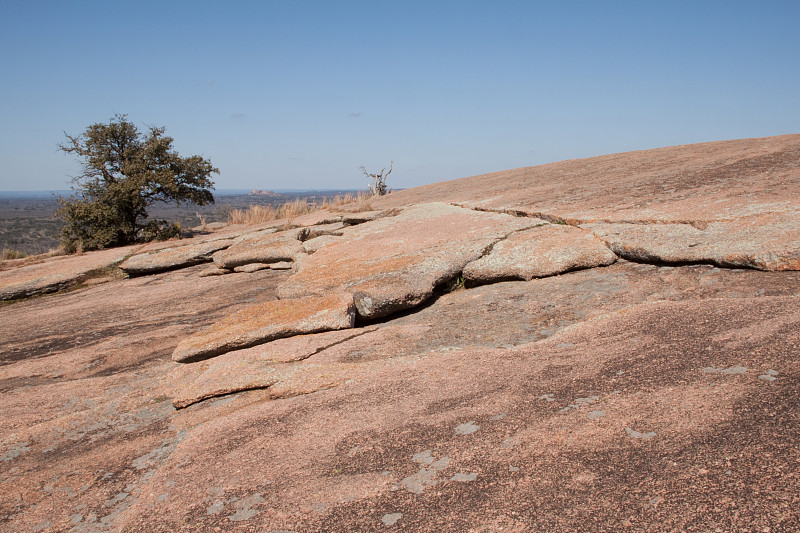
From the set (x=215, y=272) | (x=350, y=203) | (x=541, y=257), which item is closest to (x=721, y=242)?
(x=541, y=257)

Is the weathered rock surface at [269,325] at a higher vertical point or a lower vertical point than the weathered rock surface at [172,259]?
lower

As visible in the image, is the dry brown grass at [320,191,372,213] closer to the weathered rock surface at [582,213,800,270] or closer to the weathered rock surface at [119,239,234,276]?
the weathered rock surface at [119,239,234,276]

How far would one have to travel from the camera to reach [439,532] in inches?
60.4

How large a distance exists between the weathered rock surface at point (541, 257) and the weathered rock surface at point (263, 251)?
8.88 feet

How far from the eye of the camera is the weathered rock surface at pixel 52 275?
7238mm

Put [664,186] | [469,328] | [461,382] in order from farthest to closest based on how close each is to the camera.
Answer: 1. [664,186]
2. [469,328]
3. [461,382]

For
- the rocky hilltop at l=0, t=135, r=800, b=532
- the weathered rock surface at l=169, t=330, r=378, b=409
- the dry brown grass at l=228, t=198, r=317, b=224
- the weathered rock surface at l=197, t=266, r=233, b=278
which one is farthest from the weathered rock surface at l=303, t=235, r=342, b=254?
the dry brown grass at l=228, t=198, r=317, b=224

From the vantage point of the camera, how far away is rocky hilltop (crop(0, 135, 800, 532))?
5.39ft

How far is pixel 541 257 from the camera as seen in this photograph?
14.1 ft

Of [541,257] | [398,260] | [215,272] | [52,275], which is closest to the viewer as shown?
[541,257]

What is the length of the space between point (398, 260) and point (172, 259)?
4.46 meters

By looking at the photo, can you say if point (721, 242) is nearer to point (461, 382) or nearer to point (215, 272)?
point (461, 382)

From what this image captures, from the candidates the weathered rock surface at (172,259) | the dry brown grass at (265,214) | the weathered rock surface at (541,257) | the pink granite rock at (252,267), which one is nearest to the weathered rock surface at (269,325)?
the weathered rock surface at (541,257)

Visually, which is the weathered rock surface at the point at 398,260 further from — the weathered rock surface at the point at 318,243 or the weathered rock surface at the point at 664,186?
the weathered rock surface at the point at 664,186
